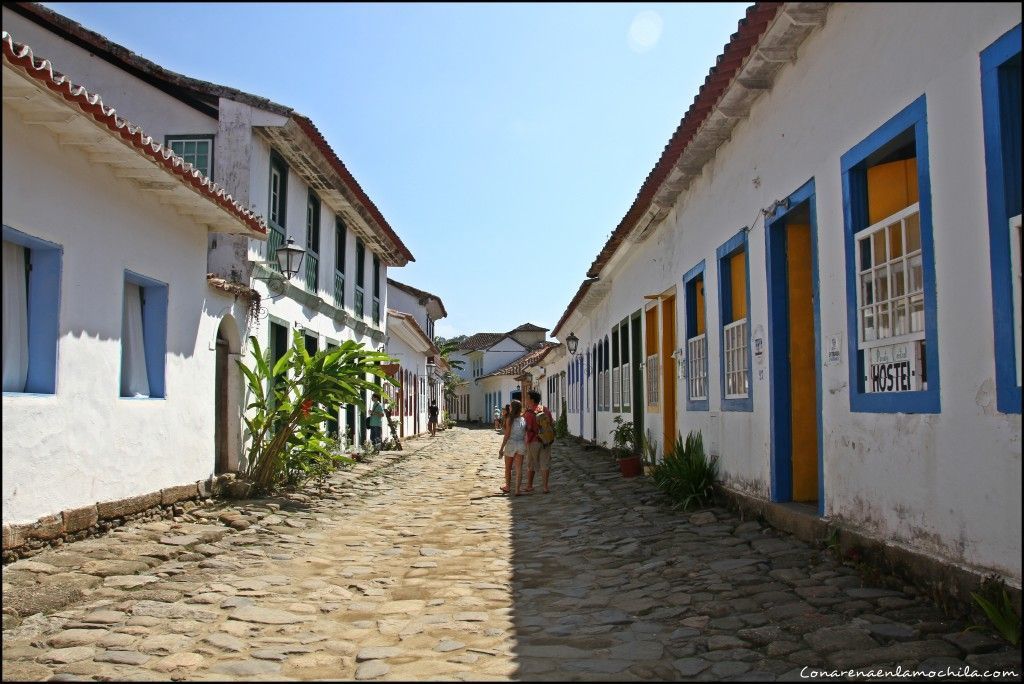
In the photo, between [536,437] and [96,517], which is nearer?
[96,517]

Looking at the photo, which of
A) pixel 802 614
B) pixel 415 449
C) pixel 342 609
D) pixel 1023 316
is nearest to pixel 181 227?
pixel 342 609

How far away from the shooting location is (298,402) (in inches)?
407

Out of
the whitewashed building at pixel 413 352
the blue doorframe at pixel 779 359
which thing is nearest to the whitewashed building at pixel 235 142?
the whitewashed building at pixel 413 352

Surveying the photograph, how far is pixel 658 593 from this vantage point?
18.4ft

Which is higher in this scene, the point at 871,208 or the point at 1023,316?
the point at 871,208

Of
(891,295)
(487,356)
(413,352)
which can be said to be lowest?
(891,295)

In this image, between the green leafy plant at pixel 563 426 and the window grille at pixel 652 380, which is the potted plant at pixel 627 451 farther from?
the green leafy plant at pixel 563 426

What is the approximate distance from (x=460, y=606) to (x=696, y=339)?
5931 millimetres

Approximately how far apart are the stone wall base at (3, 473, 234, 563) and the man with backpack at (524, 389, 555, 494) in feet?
14.2

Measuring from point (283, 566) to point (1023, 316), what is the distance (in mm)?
5548

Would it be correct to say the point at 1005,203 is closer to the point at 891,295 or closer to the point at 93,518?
the point at 891,295

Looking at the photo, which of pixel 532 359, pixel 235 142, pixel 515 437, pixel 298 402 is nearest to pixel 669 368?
pixel 515 437

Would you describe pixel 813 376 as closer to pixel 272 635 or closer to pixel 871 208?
pixel 871 208

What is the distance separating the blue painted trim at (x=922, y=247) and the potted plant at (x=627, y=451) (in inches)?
302
